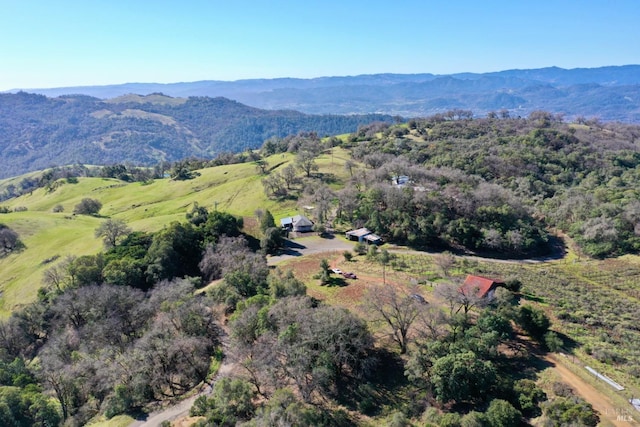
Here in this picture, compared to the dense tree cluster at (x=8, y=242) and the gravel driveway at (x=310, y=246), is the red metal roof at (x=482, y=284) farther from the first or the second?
the dense tree cluster at (x=8, y=242)

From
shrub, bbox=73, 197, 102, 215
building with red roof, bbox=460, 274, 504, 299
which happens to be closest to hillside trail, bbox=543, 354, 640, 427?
building with red roof, bbox=460, 274, 504, 299

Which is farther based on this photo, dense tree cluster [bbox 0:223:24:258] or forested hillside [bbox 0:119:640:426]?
dense tree cluster [bbox 0:223:24:258]

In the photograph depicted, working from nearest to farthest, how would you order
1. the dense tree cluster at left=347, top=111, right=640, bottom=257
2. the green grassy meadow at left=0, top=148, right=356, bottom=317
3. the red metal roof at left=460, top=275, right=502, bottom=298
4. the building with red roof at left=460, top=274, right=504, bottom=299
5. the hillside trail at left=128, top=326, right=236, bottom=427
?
the hillside trail at left=128, top=326, right=236, bottom=427, the building with red roof at left=460, top=274, right=504, bottom=299, the red metal roof at left=460, top=275, right=502, bottom=298, the dense tree cluster at left=347, top=111, right=640, bottom=257, the green grassy meadow at left=0, top=148, right=356, bottom=317

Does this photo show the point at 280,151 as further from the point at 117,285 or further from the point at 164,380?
the point at 164,380

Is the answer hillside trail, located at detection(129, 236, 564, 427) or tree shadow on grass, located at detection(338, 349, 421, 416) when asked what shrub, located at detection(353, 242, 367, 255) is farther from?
tree shadow on grass, located at detection(338, 349, 421, 416)

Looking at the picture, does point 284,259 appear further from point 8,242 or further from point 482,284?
point 8,242

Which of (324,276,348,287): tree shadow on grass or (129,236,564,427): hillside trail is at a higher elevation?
(324,276,348,287): tree shadow on grass

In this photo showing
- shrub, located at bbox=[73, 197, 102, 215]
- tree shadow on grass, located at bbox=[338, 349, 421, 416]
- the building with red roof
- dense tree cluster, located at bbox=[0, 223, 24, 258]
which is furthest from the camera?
shrub, located at bbox=[73, 197, 102, 215]

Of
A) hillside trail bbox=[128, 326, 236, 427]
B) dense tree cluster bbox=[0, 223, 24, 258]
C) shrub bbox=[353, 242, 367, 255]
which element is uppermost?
shrub bbox=[353, 242, 367, 255]
